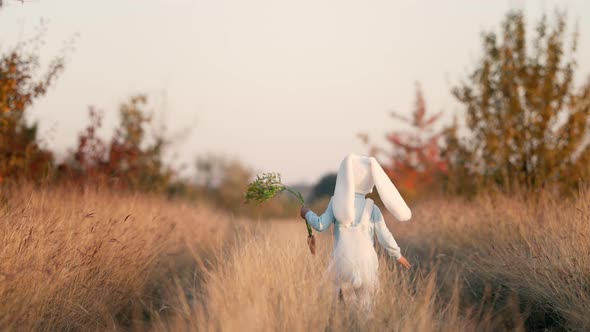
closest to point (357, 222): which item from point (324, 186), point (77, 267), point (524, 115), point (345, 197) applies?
point (345, 197)

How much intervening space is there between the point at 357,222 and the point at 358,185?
1.15ft

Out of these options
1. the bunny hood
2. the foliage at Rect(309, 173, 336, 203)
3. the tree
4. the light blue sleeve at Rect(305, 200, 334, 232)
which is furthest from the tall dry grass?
the foliage at Rect(309, 173, 336, 203)

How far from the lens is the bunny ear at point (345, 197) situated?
19.3 ft

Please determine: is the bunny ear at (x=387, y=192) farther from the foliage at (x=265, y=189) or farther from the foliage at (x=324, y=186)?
the foliage at (x=324, y=186)

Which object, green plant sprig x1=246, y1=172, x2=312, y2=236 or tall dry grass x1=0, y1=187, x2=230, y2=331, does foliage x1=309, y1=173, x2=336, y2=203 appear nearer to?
tall dry grass x1=0, y1=187, x2=230, y2=331

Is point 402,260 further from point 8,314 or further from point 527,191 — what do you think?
point 527,191

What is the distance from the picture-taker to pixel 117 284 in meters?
7.01

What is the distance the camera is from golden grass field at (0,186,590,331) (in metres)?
5.11

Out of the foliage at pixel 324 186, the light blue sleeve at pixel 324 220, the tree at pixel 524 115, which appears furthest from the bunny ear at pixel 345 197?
the foliage at pixel 324 186

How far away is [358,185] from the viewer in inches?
241

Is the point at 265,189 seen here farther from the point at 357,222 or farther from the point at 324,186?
the point at 324,186

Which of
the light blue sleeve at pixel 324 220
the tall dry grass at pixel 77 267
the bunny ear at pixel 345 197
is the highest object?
the bunny ear at pixel 345 197

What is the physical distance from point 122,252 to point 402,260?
10.2 ft

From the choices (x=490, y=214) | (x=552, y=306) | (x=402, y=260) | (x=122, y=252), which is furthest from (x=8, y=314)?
(x=490, y=214)
